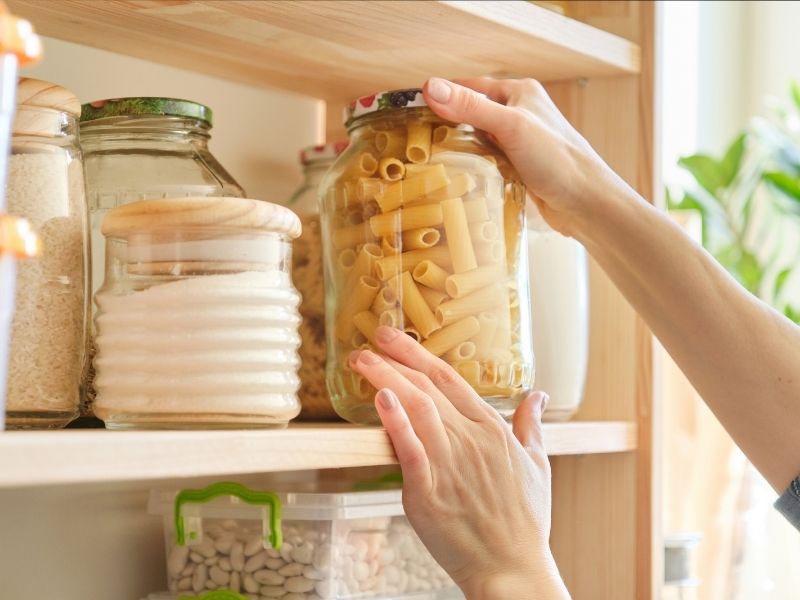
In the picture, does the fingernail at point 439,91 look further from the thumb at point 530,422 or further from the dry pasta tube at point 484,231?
the thumb at point 530,422

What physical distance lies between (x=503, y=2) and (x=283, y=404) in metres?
0.45

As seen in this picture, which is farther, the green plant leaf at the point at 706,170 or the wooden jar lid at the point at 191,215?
the green plant leaf at the point at 706,170

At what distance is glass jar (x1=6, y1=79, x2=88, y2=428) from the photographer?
2.44 feet

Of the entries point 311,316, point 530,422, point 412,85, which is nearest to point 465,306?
point 530,422

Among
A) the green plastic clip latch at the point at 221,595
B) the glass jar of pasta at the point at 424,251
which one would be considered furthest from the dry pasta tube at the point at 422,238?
the green plastic clip latch at the point at 221,595

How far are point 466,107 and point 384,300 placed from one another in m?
0.17

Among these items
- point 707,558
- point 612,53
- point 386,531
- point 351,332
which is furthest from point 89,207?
point 707,558

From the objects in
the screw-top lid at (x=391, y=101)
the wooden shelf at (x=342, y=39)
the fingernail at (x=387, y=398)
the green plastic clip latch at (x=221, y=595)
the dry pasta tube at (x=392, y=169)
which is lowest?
the green plastic clip latch at (x=221, y=595)

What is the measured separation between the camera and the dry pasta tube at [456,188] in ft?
2.94

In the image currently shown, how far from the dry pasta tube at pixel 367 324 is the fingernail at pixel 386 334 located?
22 mm

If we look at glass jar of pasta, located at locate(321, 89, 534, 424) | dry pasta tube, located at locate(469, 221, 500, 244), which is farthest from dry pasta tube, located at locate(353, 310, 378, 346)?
dry pasta tube, located at locate(469, 221, 500, 244)

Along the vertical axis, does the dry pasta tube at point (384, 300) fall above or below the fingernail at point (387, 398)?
above

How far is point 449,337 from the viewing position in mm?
881

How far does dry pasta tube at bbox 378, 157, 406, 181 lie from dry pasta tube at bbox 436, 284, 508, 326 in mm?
112
